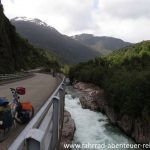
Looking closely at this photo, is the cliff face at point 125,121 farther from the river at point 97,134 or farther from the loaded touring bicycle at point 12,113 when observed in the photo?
the loaded touring bicycle at point 12,113

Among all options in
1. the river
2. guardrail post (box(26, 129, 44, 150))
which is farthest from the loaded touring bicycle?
the river

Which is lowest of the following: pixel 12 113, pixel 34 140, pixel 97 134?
pixel 97 134

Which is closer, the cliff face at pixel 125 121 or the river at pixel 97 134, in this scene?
the river at pixel 97 134

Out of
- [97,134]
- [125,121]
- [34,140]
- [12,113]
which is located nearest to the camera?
[34,140]

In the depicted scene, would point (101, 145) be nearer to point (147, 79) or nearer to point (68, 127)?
point (68, 127)

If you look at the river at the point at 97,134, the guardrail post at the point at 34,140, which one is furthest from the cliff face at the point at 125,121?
the guardrail post at the point at 34,140

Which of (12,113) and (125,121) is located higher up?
(12,113)

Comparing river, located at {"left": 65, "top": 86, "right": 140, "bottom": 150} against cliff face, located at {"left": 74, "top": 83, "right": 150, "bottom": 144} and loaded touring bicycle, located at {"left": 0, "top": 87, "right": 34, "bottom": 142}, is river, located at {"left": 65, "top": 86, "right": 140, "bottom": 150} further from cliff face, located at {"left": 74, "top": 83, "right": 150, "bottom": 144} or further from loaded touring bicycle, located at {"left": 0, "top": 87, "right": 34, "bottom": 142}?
loaded touring bicycle, located at {"left": 0, "top": 87, "right": 34, "bottom": 142}

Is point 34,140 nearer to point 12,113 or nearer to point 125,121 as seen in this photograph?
point 12,113

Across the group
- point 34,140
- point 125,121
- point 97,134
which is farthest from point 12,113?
point 125,121

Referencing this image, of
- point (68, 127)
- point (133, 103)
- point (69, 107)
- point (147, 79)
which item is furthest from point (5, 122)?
point (69, 107)

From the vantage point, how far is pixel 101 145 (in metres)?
27.0

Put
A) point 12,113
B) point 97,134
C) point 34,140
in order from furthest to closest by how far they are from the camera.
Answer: point 97,134 < point 12,113 < point 34,140

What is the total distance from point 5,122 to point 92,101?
43.6m
